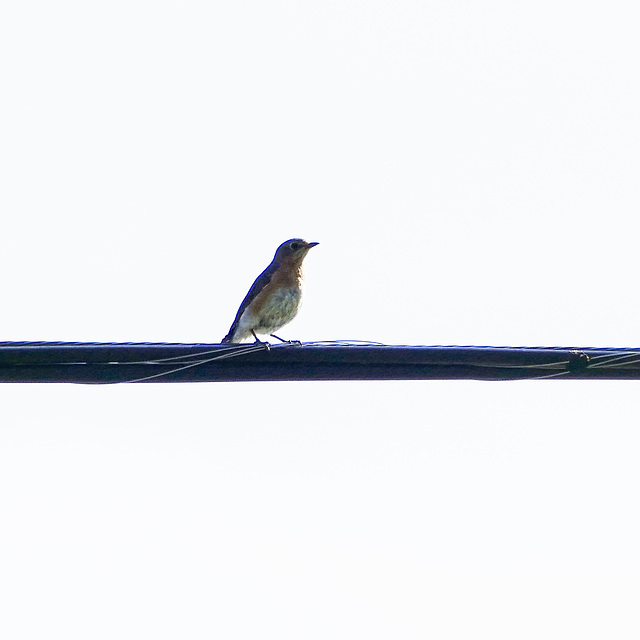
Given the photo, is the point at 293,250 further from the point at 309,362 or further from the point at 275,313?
the point at 309,362

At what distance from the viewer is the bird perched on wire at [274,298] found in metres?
13.5

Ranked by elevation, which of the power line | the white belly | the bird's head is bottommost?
the power line

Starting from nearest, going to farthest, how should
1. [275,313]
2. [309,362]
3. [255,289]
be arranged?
1. [309,362]
2. [275,313]
3. [255,289]

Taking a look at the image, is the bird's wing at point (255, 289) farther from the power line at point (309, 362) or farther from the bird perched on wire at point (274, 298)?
the power line at point (309, 362)

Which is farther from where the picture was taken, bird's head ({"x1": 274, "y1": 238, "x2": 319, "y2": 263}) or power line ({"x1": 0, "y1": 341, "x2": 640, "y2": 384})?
bird's head ({"x1": 274, "y1": 238, "x2": 319, "y2": 263})

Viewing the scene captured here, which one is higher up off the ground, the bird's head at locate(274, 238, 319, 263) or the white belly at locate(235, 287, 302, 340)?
the bird's head at locate(274, 238, 319, 263)

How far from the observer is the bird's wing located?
1372 centimetres

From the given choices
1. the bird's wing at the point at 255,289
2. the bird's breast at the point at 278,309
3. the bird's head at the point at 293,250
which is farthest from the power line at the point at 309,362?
the bird's head at the point at 293,250

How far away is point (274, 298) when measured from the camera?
531 inches

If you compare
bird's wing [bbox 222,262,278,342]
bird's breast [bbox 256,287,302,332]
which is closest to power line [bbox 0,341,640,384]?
bird's breast [bbox 256,287,302,332]

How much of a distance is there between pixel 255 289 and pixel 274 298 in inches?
15.9

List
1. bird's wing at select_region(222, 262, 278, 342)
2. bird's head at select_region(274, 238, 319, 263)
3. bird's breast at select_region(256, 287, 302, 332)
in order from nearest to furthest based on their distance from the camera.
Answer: bird's breast at select_region(256, 287, 302, 332) → bird's wing at select_region(222, 262, 278, 342) → bird's head at select_region(274, 238, 319, 263)

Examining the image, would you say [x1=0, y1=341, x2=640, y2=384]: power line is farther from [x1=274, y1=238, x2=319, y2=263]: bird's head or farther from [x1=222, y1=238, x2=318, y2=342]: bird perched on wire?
[x1=274, y1=238, x2=319, y2=263]: bird's head

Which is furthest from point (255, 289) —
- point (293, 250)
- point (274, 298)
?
point (293, 250)
